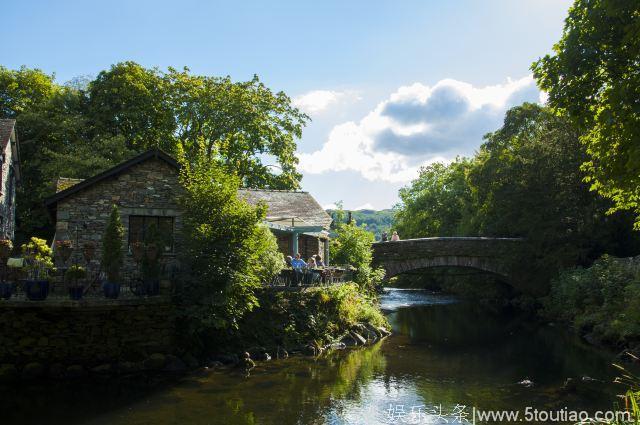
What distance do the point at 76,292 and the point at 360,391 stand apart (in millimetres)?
8005

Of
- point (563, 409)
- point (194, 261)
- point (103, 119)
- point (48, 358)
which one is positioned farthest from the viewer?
point (103, 119)

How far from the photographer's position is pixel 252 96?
32.7m

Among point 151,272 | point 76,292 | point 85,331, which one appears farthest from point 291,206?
point 76,292

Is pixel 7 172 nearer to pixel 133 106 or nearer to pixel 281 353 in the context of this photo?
pixel 133 106

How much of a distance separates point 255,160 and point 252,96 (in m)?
4.09

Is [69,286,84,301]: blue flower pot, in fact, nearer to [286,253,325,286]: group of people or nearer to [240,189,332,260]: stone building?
[286,253,325,286]: group of people

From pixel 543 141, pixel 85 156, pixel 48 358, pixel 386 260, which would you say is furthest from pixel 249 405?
pixel 543 141

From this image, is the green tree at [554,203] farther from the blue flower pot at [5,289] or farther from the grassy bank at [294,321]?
the blue flower pot at [5,289]

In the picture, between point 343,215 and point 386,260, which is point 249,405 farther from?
point 343,215

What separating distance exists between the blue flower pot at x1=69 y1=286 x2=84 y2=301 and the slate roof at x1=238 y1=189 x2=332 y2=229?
27.8ft

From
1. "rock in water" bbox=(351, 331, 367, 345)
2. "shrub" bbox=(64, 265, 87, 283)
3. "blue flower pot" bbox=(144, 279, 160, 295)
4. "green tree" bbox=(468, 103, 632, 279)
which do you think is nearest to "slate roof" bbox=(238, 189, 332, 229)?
"rock in water" bbox=(351, 331, 367, 345)

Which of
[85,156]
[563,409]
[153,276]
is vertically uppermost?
[85,156]

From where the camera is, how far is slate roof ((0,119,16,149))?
21906mm

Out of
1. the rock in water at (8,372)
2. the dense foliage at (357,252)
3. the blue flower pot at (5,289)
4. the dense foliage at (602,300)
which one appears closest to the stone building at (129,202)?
the blue flower pot at (5,289)
